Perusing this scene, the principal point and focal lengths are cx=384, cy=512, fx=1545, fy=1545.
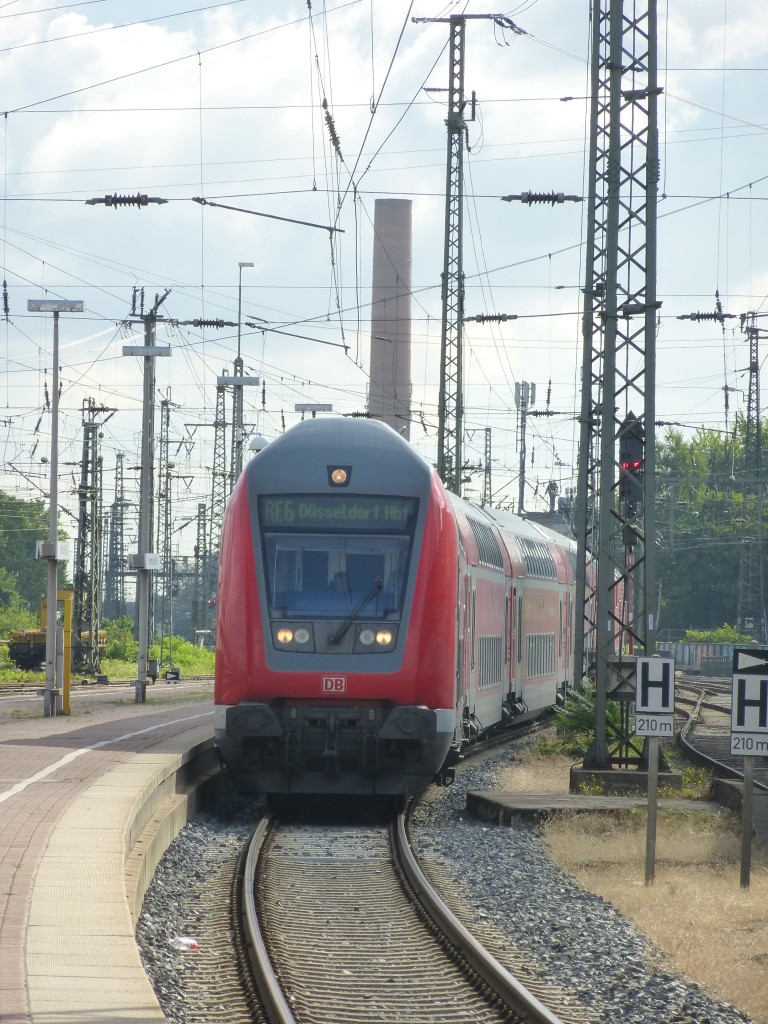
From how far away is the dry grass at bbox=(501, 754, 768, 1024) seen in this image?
30.0 ft

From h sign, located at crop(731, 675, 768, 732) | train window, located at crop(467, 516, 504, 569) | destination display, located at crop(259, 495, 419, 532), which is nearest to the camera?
h sign, located at crop(731, 675, 768, 732)

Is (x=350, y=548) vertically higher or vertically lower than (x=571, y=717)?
higher

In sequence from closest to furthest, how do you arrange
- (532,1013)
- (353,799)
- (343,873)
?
(532,1013)
(343,873)
(353,799)

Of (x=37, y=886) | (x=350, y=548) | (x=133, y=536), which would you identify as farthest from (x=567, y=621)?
(x=133, y=536)

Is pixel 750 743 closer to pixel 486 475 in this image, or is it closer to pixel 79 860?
pixel 79 860

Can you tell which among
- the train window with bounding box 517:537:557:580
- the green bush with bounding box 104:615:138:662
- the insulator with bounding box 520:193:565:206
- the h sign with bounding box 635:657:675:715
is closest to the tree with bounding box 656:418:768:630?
the green bush with bounding box 104:615:138:662

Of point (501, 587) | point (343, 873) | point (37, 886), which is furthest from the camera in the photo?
point (501, 587)

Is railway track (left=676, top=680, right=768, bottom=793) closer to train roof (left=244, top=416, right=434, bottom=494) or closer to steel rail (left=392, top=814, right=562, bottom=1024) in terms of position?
train roof (left=244, top=416, right=434, bottom=494)

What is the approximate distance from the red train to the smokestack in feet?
133

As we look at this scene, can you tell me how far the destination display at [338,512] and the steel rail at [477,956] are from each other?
11.5 ft

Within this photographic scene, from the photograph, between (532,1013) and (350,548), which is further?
(350,548)

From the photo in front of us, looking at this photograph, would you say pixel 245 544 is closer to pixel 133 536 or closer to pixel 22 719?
pixel 22 719

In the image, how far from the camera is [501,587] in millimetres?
22766

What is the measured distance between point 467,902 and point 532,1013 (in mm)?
3657
